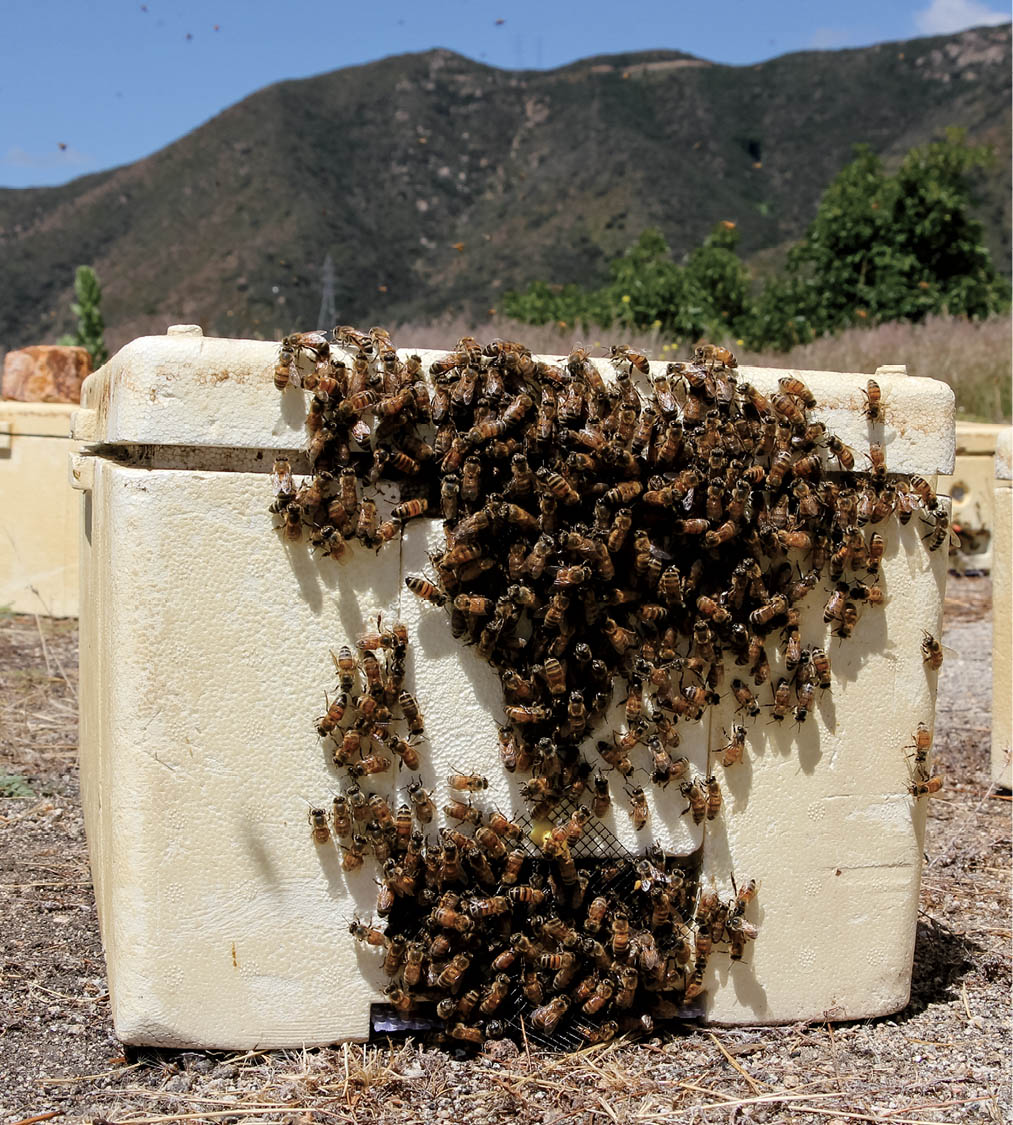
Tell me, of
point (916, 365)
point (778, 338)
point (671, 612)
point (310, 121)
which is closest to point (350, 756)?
point (671, 612)

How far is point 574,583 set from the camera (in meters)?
3.21

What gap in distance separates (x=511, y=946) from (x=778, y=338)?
68.1 feet

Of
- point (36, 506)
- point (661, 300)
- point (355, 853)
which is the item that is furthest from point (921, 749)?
point (661, 300)

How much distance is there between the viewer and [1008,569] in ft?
19.9

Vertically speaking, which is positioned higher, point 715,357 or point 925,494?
point 715,357

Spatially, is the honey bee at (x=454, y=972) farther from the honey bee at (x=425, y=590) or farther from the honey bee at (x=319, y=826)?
the honey bee at (x=425, y=590)

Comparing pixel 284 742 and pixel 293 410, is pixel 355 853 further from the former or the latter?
pixel 293 410

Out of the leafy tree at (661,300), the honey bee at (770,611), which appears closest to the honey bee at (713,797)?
the honey bee at (770,611)

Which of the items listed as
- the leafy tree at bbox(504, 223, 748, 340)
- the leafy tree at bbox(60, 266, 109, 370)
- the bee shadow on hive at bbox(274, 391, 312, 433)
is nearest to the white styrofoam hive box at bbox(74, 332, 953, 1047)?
the bee shadow on hive at bbox(274, 391, 312, 433)

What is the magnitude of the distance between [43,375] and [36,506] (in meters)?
1.46

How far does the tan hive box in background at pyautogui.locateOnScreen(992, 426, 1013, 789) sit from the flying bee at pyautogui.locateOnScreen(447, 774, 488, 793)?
3.99 metres

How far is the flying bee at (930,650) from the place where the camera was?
362 centimetres

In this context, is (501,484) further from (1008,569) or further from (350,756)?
(1008,569)

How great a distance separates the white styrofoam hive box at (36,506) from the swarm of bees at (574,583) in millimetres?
7635
